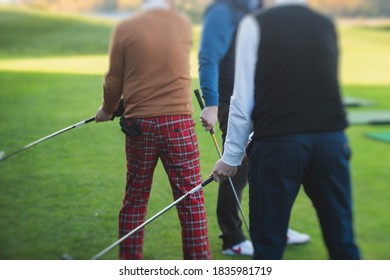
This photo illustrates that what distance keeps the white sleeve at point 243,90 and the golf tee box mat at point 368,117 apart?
3755 mm

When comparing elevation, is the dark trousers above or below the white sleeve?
below

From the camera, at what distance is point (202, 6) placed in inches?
266

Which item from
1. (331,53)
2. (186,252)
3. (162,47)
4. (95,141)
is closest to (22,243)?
(186,252)

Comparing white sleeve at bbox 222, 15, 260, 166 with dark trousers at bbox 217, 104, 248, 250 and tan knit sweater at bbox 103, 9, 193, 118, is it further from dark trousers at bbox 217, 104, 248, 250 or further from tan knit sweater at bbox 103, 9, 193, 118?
dark trousers at bbox 217, 104, 248, 250

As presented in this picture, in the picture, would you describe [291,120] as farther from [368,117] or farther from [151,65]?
[368,117]

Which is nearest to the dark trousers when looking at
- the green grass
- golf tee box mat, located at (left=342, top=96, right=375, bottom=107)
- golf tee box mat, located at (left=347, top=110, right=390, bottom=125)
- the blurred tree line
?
the green grass

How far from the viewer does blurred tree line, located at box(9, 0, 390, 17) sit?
6184 millimetres

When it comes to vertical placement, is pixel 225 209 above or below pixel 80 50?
above

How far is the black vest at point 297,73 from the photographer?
1.71 m

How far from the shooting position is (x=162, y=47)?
2.28 meters

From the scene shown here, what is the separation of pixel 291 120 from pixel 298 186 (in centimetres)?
21

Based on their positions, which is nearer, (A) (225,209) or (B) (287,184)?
(B) (287,184)

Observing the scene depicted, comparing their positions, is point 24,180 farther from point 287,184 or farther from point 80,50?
point 80,50

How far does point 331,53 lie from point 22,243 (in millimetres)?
1997
